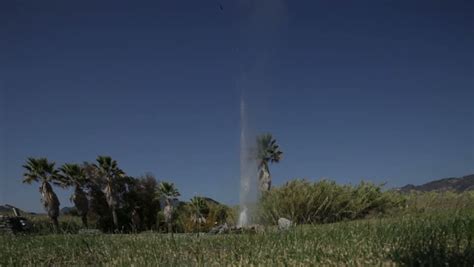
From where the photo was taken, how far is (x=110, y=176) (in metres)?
42.2

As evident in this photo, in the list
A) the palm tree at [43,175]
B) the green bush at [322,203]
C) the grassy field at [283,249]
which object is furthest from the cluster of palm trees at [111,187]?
the grassy field at [283,249]

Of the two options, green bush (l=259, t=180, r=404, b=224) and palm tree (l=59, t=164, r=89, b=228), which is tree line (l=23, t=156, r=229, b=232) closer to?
palm tree (l=59, t=164, r=89, b=228)

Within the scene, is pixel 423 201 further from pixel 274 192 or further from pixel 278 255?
pixel 278 255

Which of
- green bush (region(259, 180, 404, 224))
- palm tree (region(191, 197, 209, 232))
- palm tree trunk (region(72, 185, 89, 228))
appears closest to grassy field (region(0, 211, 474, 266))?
green bush (region(259, 180, 404, 224))

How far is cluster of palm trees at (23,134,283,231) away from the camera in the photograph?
3788cm

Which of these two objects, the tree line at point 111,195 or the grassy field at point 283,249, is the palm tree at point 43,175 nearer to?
the tree line at point 111,195

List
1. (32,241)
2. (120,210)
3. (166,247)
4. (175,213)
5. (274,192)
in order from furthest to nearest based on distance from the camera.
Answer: (120,210) → (175,213) → (274,192) → (32,241) → (166,247)

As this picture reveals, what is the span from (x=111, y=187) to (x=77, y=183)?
2.94 metres

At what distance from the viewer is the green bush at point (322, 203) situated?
17.3 m

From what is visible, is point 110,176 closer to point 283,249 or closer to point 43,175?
point 43,175

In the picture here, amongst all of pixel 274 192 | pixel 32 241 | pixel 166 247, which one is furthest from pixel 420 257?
pixel 274 192

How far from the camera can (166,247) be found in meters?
6.86

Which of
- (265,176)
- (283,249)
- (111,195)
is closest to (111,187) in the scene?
(111,195)

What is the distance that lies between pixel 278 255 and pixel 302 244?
28.1 inches
